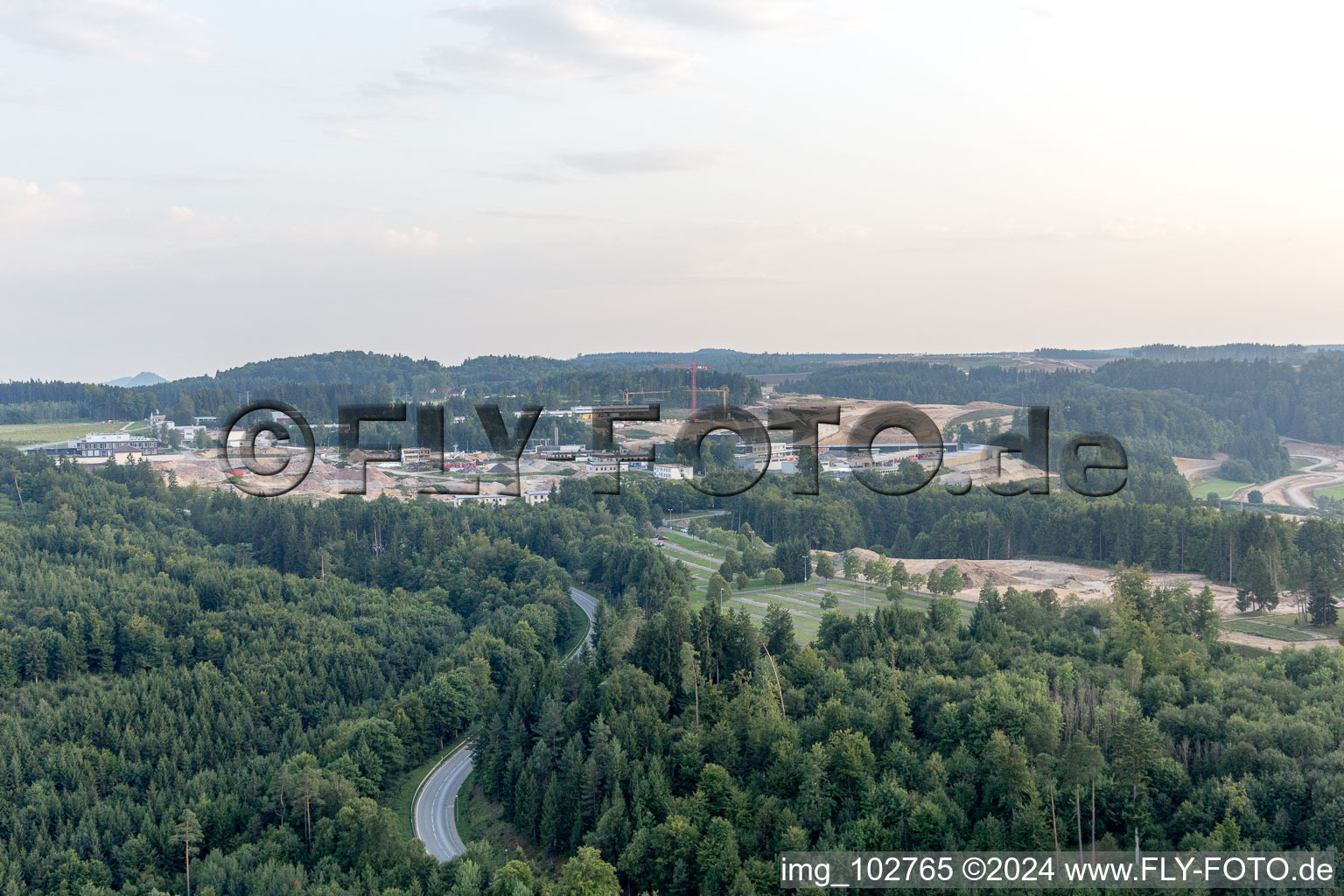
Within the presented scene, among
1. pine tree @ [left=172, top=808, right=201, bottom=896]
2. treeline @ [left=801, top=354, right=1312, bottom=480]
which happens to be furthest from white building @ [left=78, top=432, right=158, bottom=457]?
treeline @ [left=801, top=354, right=1312, bottom=480]

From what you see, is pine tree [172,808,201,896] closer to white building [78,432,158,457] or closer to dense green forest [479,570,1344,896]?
dense green forest [479,570,1344,896]

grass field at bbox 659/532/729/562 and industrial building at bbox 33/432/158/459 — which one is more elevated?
industrial building at bbox 33/432/158/459

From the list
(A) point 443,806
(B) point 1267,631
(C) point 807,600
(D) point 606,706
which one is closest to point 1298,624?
(B) point 1267,631

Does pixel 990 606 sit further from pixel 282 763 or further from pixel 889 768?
pixel 282 763

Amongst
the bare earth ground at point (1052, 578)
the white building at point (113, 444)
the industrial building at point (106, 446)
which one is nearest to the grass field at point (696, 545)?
the bare earth ground at point (1052, 578)

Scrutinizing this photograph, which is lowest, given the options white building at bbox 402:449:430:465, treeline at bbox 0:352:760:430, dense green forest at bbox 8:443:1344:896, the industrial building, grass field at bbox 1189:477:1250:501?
dense green forest at bbox 8:443:1344:896

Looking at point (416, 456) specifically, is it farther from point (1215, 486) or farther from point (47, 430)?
point (1215, 486)
